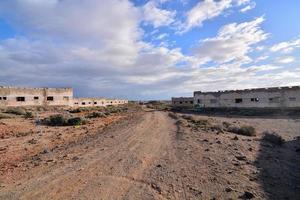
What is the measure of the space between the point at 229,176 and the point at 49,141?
34.4ft

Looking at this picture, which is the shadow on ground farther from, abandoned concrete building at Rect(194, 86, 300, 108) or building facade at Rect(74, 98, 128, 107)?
building facade at Rect(74, 98, 128, 107)

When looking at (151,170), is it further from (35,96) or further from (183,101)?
(183,101)

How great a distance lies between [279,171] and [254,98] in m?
38.8

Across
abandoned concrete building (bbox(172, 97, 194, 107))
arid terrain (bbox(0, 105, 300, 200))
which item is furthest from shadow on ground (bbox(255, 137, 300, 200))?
abandoned concrete building (bbox(172, 97, 194, 107))

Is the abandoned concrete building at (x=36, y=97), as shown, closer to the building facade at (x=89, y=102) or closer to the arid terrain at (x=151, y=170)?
the building facade at (x=89, y=102)

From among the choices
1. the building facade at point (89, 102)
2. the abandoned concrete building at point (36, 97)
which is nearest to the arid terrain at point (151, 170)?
the abandoned concrete building at point (36, 97)

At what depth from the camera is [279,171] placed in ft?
28.5

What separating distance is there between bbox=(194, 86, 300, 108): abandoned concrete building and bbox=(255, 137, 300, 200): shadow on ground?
2999cm

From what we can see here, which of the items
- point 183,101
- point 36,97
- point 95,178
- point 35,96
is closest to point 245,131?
point 95,178

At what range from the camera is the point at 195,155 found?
33.8ft

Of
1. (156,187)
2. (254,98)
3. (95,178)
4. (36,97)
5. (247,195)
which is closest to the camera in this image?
(247,195)

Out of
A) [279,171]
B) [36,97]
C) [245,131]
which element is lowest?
[279,171]

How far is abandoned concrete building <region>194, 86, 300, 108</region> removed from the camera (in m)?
39.8

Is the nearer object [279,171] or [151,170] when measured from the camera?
[151,170]
